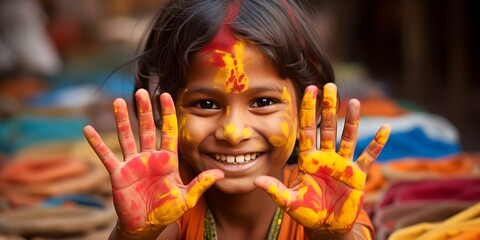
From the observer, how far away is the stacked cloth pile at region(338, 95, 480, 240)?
8.17 feet

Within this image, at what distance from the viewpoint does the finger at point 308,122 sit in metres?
1.84

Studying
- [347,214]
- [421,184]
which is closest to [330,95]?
[347,214]

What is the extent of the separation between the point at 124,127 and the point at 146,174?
117mm

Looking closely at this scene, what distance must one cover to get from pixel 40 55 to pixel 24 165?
3.76m

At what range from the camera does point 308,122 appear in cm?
184

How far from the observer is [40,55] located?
7098mm

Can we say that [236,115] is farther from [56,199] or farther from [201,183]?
[56,199]

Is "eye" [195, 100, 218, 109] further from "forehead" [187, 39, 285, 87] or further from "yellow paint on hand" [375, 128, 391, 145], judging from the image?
"yellow paint on hand" [375, 128, 391, 145]

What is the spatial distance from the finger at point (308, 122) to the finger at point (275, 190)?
12 cm

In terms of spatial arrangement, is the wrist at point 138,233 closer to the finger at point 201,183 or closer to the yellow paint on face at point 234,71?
the finger at point 201,183

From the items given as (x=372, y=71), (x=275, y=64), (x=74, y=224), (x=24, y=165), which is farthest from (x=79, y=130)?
(x=372, y=71)

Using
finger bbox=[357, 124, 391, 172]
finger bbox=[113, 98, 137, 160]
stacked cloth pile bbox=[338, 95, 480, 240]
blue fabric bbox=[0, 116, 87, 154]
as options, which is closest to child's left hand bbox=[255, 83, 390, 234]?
finger bbox=[357, 124, 391, 172]

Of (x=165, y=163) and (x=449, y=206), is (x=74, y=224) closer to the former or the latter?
(x=165, y=163)

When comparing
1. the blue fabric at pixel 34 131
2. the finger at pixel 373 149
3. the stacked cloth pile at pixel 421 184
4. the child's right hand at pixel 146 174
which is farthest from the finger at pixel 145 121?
the blue fabric at pixel 34 131
